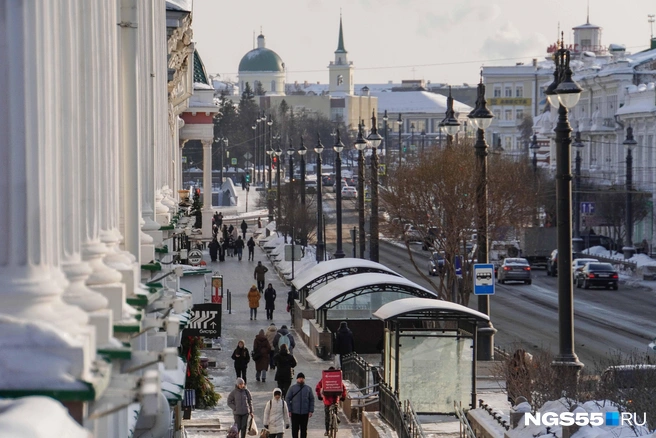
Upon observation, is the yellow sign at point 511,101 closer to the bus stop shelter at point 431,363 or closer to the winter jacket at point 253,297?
the winter jacket at point 253,297

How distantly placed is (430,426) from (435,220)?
2304 cm

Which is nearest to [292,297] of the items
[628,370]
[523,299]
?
[523,299]

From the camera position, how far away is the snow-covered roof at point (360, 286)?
31.9 m

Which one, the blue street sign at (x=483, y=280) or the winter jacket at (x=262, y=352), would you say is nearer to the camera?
the blue street sign at (x=483, y=280)

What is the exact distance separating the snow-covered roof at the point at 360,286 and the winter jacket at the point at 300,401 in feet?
33.9

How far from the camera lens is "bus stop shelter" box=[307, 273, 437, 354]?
32.2m

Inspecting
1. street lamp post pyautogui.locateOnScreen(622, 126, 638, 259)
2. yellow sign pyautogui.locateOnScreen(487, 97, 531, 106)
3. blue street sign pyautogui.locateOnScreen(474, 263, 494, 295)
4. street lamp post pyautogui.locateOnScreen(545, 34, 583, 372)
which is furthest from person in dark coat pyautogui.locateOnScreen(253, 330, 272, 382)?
yellow sign pyautogui.locateOnScreen(487, 97, 531, 106)

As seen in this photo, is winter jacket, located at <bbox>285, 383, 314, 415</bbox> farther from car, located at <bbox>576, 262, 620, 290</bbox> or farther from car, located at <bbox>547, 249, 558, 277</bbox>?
car, located at <bbox>547, 249, 558, 277</bbox>

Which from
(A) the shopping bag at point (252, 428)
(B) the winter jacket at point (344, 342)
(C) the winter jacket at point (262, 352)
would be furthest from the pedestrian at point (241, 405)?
(B) the winter jacket at point (344, 342)

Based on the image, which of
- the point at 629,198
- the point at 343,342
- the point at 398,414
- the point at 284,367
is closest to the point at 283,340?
the point at 343,342

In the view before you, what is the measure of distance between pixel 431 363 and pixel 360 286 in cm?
1004

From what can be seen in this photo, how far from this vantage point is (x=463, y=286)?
35.0 m

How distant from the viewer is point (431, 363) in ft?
72.9

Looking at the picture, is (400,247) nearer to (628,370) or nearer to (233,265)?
(233,265)
